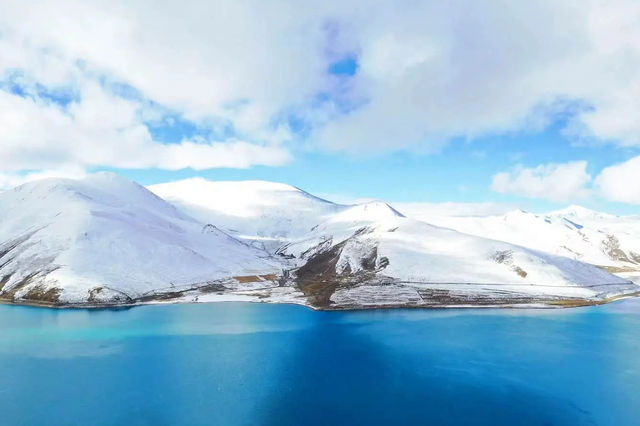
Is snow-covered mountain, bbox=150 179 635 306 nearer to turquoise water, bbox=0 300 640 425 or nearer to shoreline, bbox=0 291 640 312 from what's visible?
shoreline, bbox=0 291 640 312

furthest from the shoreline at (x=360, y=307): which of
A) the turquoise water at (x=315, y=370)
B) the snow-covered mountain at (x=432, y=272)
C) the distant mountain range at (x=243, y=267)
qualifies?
the turquoise water at (x=315, y=370)

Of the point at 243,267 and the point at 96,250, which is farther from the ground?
the point at 96,250

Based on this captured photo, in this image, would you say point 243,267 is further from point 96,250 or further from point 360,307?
point 360,307

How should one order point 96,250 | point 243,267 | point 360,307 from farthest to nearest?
point 243,267 → point 96,250 → point 360,307

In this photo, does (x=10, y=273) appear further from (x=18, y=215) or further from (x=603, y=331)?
(x=603, y=331)

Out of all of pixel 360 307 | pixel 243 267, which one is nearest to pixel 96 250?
pixel 243 267

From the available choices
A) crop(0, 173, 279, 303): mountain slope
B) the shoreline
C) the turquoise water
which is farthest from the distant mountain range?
the turquoise water
